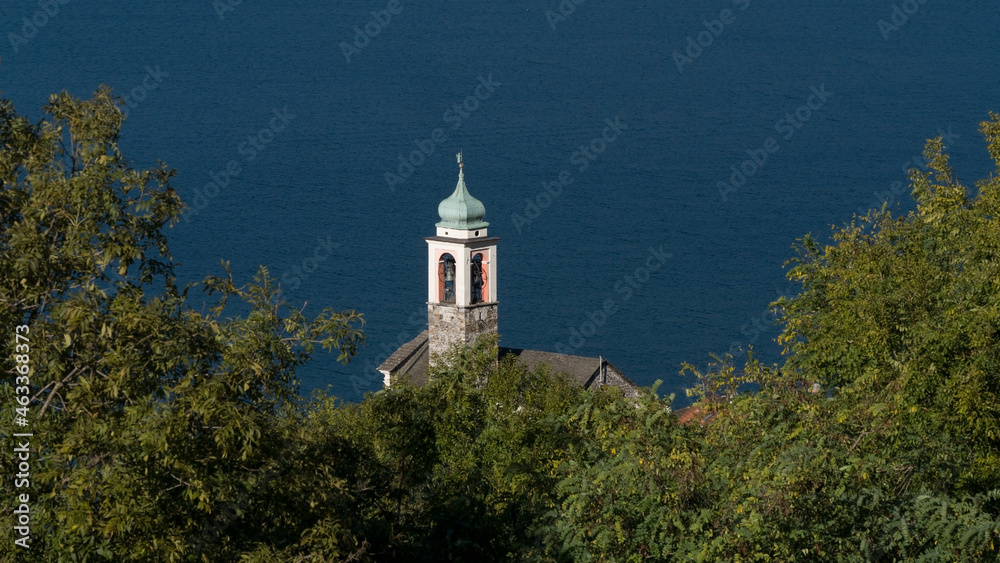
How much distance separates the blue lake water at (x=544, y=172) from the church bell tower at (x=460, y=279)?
19989 millimetres

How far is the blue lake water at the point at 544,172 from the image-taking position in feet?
326

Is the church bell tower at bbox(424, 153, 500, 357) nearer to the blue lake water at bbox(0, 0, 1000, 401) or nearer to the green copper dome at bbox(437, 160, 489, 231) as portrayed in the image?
the green copper dome at bbox(437, 160, 489, 231)

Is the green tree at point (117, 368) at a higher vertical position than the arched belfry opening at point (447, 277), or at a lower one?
lower

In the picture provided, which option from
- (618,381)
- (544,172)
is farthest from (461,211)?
(544,172)

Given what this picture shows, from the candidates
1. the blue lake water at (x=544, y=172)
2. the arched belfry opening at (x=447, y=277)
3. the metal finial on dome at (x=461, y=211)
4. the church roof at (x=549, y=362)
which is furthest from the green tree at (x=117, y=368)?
the blue lake water at (x=544, y=172)

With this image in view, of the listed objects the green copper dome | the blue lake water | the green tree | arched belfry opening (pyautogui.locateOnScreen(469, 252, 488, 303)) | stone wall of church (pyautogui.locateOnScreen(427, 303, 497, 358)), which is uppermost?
the blue lake water

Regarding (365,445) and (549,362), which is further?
(549,362)

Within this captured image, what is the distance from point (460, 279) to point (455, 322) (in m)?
2.02

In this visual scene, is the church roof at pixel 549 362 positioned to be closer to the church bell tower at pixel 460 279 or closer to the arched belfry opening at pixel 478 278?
the church bell tower at pixel 460 279

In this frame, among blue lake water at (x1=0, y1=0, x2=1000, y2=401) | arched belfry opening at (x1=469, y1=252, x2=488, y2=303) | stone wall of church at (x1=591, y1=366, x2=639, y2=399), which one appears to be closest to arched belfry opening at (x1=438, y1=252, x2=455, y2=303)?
arched belfry opening at (x1=469, y1=252, x2=488, y2=303)

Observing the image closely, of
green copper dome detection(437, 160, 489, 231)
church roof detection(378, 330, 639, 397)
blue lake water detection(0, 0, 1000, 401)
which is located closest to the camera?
church roof detection(378, 330, 639, 397)

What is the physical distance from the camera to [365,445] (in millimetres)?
27156

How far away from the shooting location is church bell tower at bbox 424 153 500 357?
61750 millimetres

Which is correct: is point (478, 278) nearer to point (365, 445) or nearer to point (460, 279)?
point (460, 279)
